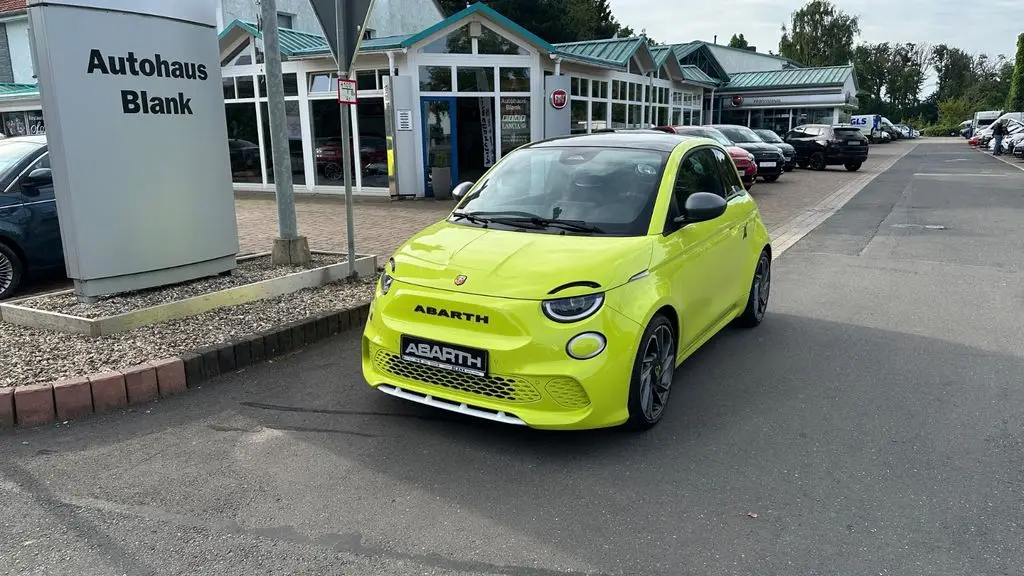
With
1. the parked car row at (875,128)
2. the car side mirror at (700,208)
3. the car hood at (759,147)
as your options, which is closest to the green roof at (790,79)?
the parked car row at (875,128)

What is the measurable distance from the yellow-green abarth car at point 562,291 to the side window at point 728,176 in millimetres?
506

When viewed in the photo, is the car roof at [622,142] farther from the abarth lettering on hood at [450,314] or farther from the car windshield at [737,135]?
the car windshield at [737,135]

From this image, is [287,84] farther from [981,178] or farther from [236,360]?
[981,178]

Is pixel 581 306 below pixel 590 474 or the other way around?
the other way around

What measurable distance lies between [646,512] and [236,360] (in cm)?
328

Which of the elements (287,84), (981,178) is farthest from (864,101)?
(287,84)

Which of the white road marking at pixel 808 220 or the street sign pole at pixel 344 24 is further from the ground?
the street sign pole at pixel 344 24

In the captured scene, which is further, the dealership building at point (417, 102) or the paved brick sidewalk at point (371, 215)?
the dealership building at point (417, 102)

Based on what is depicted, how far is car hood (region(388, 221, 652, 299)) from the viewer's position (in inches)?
154

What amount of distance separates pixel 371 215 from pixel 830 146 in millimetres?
19914

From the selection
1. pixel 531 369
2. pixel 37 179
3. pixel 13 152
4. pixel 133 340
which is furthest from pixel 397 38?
pixel 531 369

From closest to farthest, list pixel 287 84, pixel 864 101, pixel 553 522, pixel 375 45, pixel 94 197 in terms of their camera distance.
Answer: pixel 553 522 → pixel 94 197 → pixel 375 45 → pixel 287 84 → pixel 864 101

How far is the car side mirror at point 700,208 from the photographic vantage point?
468 centimetres

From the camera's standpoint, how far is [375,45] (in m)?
16.1
